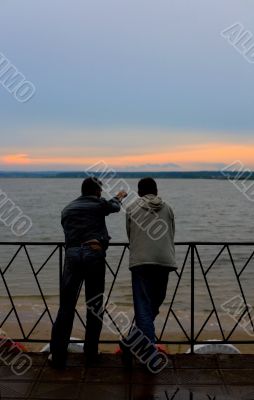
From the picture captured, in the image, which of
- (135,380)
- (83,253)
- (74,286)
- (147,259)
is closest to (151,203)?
(147,259)

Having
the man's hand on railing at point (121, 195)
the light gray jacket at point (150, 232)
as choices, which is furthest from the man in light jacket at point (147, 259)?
the man's hand on railing at point (121, 195)

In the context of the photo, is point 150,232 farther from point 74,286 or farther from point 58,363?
point 58,363

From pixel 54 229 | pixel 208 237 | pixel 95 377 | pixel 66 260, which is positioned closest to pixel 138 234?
pixel 66 260

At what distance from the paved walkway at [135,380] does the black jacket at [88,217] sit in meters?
1.05

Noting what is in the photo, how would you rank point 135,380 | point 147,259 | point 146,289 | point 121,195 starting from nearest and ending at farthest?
point 135,380, point 147,259, point 146,289, point 121,195

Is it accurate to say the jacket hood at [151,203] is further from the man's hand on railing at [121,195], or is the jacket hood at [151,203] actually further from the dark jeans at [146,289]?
the dark jeans at [146,289]

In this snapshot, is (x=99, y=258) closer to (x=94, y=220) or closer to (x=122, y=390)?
(x=94, y=220)

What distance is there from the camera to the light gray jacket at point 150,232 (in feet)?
14.2

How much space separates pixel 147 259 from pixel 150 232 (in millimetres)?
230

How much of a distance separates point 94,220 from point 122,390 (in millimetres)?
1356

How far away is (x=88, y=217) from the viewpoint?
439cm

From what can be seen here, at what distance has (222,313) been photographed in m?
11.6

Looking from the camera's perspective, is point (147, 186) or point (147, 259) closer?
point (147, 259)

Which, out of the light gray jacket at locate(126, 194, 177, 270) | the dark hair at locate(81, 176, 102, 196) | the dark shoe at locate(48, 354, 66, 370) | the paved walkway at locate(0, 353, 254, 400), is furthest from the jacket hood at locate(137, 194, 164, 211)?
the dark shoe at locate(48, 354, 66, 370)
